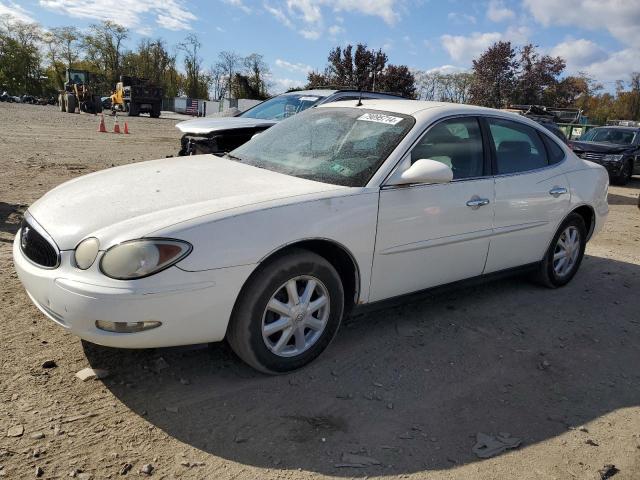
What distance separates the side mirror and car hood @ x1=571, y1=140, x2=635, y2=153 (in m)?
13.0

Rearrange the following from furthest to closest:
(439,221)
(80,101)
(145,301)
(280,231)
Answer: (80,101) < (439,221) < (280,231) < (145,301)

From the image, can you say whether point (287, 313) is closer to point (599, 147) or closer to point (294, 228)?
point (294, 228)

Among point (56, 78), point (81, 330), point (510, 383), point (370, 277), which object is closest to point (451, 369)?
point (510, 383)

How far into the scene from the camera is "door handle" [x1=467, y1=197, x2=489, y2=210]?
3.92 meters

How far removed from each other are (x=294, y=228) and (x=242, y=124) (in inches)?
195

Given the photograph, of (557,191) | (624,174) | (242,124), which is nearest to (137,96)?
(624,174)

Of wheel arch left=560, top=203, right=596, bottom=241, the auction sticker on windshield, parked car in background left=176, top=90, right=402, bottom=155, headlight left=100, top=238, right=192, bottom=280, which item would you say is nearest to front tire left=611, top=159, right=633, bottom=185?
parked car in background left=176, top=90, right=402, bottom=155

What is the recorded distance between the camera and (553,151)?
16.1ft

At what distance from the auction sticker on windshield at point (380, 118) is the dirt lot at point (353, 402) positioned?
1.48 metres

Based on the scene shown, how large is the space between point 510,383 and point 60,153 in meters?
→ 12.2

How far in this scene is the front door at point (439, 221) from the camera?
137 inches

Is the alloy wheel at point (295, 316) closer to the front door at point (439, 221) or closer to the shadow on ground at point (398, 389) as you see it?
the shadow on ground at point (398, 389)

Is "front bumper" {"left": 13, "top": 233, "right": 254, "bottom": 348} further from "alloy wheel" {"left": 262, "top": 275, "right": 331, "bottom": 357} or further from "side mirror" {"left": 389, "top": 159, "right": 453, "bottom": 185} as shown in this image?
"side mirror" {"left": 389, "top": 159, "right": 453, "bottom": 185}

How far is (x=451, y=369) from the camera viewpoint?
3469 millimetres
